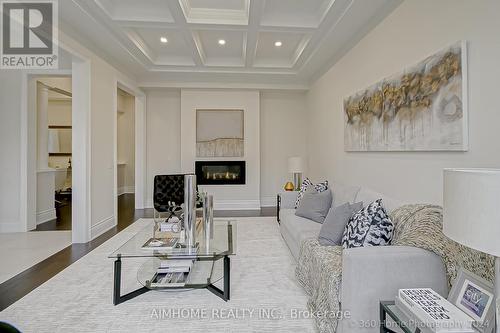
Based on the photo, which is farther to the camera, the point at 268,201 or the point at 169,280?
the point at 268,201

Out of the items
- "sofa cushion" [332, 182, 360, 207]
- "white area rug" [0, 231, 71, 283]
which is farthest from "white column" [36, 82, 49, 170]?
"sofa cushion" [332, 182, 360, 207]

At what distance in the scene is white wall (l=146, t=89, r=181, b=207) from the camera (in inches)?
258

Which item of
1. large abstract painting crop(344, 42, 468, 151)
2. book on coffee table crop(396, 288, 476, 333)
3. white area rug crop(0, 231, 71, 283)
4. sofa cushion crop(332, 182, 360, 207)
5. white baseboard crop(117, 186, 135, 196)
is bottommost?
white area rug crop(0, 231, 71, 283)

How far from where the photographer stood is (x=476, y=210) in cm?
→ 92

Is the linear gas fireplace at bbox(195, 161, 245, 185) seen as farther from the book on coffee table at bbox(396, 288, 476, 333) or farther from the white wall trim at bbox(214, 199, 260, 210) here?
the book on coffee table at bbox(396, 288, 476, 333)

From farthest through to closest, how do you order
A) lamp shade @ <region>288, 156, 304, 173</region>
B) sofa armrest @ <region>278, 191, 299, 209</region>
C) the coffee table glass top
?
lamp shade @ <region>288, 156, 304, 173</region>, sofa armrest @ <region>278, 191, 299, 209</region>, the coffee table glass top

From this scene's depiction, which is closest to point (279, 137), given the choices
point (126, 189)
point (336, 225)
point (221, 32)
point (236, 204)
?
point (236, 204)

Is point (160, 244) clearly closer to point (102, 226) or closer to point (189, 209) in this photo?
point (189, 209)

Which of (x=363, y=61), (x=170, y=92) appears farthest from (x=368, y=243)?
(x=170, y=92)

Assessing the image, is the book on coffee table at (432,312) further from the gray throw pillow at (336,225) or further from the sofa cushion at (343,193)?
the sofa cushion at (343,193)

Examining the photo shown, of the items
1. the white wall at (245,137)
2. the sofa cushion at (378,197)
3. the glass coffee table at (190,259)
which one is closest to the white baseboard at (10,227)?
the glass coffee table at (190,259)

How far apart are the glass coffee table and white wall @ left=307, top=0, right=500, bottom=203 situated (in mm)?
1904

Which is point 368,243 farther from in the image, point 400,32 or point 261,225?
point 261,225

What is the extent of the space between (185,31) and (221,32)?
539mm
